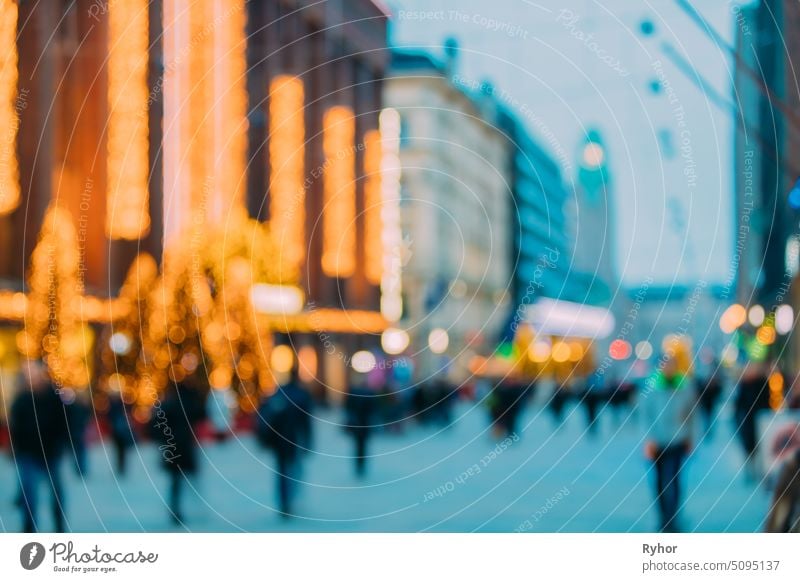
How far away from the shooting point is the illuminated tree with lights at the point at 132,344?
56.0 feet

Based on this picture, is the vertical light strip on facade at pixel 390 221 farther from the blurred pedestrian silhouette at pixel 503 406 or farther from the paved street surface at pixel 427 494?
the paved street surface at pixel 427 494

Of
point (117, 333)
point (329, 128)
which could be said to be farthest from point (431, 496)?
point (329, 128)

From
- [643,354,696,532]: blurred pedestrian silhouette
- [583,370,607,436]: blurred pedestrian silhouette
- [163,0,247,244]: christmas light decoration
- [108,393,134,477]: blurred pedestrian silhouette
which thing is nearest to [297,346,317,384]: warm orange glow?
[163,0,247,244]: christmas light decoration

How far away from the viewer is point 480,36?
10484mm

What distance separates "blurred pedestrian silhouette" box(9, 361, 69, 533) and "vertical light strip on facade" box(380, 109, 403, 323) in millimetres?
17552

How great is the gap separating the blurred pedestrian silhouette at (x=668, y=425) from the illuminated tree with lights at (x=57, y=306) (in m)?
9.83

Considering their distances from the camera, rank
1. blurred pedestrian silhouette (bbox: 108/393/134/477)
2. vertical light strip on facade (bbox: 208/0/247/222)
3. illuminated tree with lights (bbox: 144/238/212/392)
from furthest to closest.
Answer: vertical light strip on facade (bbox: 208/0/247/222) < illuminated tree with lights (bbox: 144/238/212/392) < blurred pedestrian silhouette (bbox: 108/393/134/477)

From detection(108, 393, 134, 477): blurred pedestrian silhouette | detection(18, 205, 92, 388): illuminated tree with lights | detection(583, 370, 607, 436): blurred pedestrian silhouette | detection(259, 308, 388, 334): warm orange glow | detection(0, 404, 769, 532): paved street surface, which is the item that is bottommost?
detection(583, 370, 607, 436): blurred pedestrian silhouette

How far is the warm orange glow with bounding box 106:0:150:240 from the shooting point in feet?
52.3

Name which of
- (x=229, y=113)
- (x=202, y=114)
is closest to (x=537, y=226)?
(x=229, y=113)

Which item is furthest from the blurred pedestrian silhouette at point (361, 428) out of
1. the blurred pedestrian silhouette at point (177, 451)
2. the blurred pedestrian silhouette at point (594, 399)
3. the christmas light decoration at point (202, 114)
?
the christmas light decoration at point (202, 114)

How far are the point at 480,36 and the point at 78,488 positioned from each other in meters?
6.46

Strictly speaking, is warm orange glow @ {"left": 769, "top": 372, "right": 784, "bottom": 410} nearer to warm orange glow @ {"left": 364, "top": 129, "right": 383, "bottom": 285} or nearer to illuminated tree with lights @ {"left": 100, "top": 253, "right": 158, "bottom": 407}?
illuminated tree with lights @ {"left": 100, "top": 253, "right": 158, "bottom": 407}
